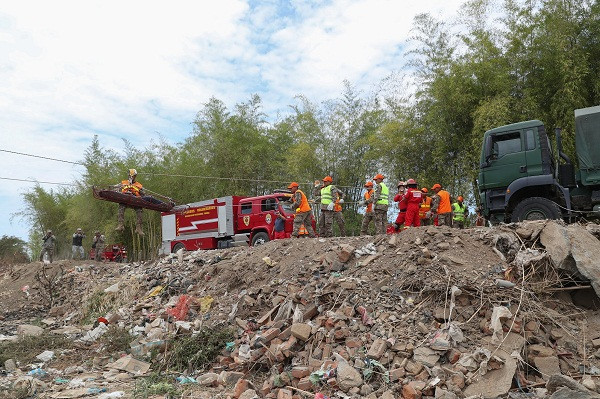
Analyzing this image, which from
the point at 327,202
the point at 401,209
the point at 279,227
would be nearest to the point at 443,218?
the point at 401,209

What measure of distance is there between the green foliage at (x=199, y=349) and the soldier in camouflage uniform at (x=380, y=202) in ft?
15.6

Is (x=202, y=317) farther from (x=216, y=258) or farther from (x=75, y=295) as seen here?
(x=75, y=295)

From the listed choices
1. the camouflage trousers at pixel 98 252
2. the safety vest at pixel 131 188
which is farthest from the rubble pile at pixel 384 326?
the camouflage trousers at pixel 98 252

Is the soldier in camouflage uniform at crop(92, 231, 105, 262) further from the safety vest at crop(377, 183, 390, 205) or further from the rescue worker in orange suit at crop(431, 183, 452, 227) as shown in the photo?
the rescue worker in orange suit at crop(431, 183, 452, 227)

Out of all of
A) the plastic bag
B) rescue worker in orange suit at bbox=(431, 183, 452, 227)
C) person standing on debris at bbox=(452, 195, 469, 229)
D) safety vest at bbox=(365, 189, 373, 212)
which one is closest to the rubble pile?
the plastic bag

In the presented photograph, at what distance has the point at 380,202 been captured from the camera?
9.91 meters

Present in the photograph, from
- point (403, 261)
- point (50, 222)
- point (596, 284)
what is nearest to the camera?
point (596, 284)

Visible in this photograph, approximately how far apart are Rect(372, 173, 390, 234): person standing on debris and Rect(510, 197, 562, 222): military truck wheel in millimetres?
2510

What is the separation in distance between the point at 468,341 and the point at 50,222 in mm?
27292

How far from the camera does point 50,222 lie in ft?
88.4

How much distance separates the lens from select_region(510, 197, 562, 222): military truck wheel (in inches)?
323

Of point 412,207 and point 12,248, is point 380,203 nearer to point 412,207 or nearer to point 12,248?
point 412,207

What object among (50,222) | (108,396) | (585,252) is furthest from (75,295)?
(50,222)

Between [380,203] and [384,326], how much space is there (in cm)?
489
